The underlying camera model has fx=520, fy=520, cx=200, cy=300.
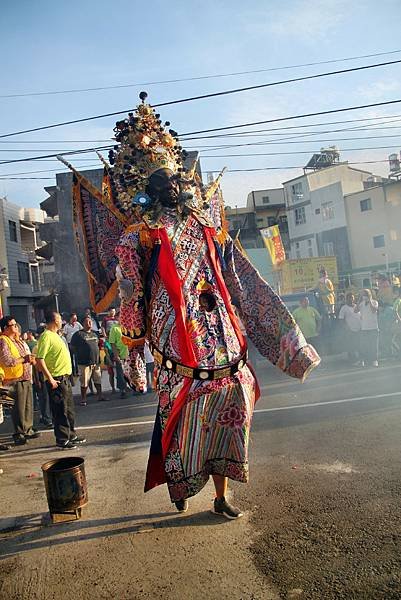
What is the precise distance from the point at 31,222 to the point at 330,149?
78.9 ft

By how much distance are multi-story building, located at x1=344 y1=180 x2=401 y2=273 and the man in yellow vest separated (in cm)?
2921

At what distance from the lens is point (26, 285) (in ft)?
114

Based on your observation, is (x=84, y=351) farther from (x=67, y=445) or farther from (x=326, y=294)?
(x=326, y=294)

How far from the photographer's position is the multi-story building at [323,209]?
38375mm

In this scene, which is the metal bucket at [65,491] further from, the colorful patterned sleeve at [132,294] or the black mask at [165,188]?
the black mask at [165,188]

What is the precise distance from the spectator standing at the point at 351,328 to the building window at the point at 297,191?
105ft

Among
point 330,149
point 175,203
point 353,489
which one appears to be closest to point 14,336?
point 175,203

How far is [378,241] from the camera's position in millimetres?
35812

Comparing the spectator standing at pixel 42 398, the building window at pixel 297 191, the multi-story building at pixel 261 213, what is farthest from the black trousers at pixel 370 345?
the multi-story building at pixel 261 213

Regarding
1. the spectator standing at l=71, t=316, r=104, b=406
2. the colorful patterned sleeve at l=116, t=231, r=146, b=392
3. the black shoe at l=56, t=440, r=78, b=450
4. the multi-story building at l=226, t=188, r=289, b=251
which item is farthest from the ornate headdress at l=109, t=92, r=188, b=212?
the multi-story building at l=226, t=188, r=289, b=251

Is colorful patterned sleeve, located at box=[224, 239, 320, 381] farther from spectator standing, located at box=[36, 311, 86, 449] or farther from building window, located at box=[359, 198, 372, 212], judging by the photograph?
building window, located at box=[359, 198, 372, 212]

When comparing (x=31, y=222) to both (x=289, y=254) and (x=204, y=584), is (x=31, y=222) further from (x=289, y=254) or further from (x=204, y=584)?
(x=204, y=584)

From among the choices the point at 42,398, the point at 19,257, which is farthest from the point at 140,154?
the point at 19,257

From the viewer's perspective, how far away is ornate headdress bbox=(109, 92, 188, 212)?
379 cm
